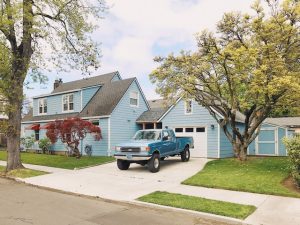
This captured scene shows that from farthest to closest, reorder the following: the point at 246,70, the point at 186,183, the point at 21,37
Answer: the point at 21,37
the point at 246,70
the point at 186,183

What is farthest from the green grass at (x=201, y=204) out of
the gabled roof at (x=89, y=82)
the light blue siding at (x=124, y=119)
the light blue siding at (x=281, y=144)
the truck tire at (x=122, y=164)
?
the gabled roof at (x=89, y=82)

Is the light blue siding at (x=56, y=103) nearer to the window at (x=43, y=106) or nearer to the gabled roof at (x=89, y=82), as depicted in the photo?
the window at (x=43, y=106)

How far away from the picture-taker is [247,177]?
41.9ft

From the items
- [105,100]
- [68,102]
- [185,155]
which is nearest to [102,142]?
[105,100]

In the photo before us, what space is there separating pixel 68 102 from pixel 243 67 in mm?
17921

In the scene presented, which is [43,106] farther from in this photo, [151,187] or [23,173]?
[151,187]

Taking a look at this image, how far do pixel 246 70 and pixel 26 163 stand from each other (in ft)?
47.4

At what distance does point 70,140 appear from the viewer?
22.5 metres

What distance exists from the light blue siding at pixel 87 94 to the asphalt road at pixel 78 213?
1700cm

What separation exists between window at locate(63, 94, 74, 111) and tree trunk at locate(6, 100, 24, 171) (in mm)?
11389

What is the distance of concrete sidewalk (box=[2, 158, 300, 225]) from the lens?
8336 millimetres

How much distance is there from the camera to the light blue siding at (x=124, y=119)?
24.0 metres

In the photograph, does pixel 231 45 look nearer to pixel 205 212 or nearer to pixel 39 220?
pixel 205 212

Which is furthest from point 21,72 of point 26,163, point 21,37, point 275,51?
point 275,51
